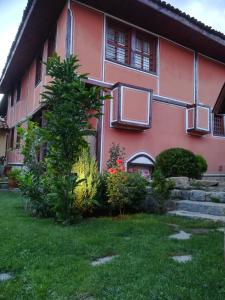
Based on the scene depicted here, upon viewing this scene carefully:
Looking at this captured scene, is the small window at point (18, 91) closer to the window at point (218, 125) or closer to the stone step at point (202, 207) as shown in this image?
the window at point (218, 125)

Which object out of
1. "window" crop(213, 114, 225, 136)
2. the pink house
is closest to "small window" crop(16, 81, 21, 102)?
the pink house

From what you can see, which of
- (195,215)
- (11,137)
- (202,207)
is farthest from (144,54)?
(11,137)

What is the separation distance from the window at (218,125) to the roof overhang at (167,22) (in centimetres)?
249

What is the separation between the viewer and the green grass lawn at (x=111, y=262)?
8.55 feet

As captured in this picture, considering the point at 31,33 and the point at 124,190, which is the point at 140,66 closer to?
the point at 31,33

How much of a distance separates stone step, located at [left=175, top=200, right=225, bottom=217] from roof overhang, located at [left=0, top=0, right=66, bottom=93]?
6.68 m

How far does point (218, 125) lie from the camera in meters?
13.0

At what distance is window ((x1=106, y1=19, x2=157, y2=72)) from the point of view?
33.8 ft

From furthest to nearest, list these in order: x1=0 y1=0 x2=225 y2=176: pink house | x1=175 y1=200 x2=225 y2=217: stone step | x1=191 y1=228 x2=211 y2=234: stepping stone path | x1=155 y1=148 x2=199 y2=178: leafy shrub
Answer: x1=0 y1=0 x2=225 y2=176: pink house → x1=155 y1=148 x2=199 y2=178: leafy shrub → x1=175 y1=200 x2=225 y2=217: stone step → x1=191 y1=228 x2=211 y2=234: stepping stone path

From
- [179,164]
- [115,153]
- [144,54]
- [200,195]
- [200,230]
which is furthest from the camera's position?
[144,54]

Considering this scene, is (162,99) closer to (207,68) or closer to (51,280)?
(207,68)

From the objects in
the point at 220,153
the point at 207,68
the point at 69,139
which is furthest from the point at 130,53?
the point at 69,139

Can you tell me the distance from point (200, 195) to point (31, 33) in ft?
27.0

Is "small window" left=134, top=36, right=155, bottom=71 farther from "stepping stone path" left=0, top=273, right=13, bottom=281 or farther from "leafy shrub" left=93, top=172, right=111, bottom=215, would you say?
"stepping stone path" left=0, top=273, right=13, bottom=281
